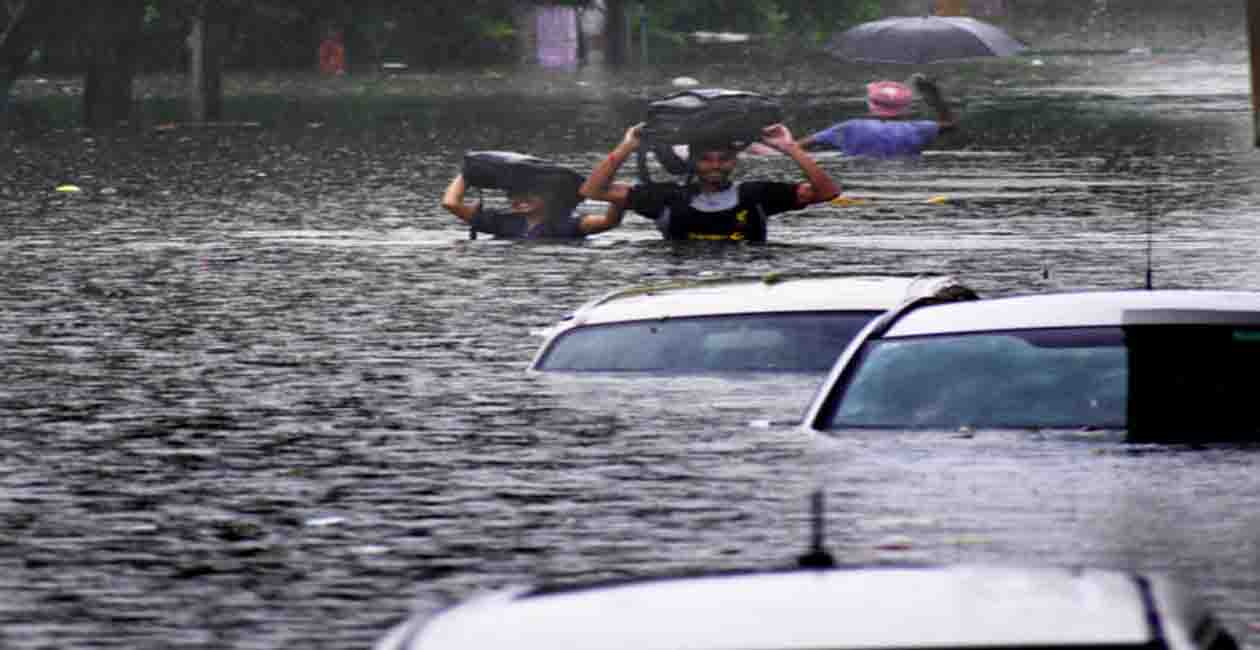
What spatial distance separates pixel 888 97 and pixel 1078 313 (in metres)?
28.4

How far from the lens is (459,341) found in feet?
59.8

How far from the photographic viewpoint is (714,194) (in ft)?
77.9

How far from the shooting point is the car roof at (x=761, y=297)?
1497 centimetres

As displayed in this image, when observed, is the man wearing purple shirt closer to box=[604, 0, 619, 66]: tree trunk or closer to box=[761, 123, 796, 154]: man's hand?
box=[761, 123, 796, 154]: man's hand

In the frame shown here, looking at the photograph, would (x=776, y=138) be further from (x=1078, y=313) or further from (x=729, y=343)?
(x=1078, y=313)

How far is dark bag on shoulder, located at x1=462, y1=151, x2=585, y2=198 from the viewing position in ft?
75.3

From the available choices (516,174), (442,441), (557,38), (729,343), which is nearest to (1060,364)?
(442,441)

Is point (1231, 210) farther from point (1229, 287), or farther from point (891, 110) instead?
point (891, 110)

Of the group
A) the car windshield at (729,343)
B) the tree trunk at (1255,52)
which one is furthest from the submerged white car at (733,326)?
the tree trunk at (1255,52)

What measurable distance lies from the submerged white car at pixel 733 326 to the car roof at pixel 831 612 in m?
10.4

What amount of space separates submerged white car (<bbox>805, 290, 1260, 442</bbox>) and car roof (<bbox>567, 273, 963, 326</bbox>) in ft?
10.1

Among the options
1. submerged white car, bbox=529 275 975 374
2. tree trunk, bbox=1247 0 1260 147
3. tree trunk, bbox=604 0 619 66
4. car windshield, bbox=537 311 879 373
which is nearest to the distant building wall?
tree trunk, bbox=604 0 619 66

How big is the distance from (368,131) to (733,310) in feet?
111

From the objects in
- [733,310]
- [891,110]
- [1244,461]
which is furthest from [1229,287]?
[891,110]
